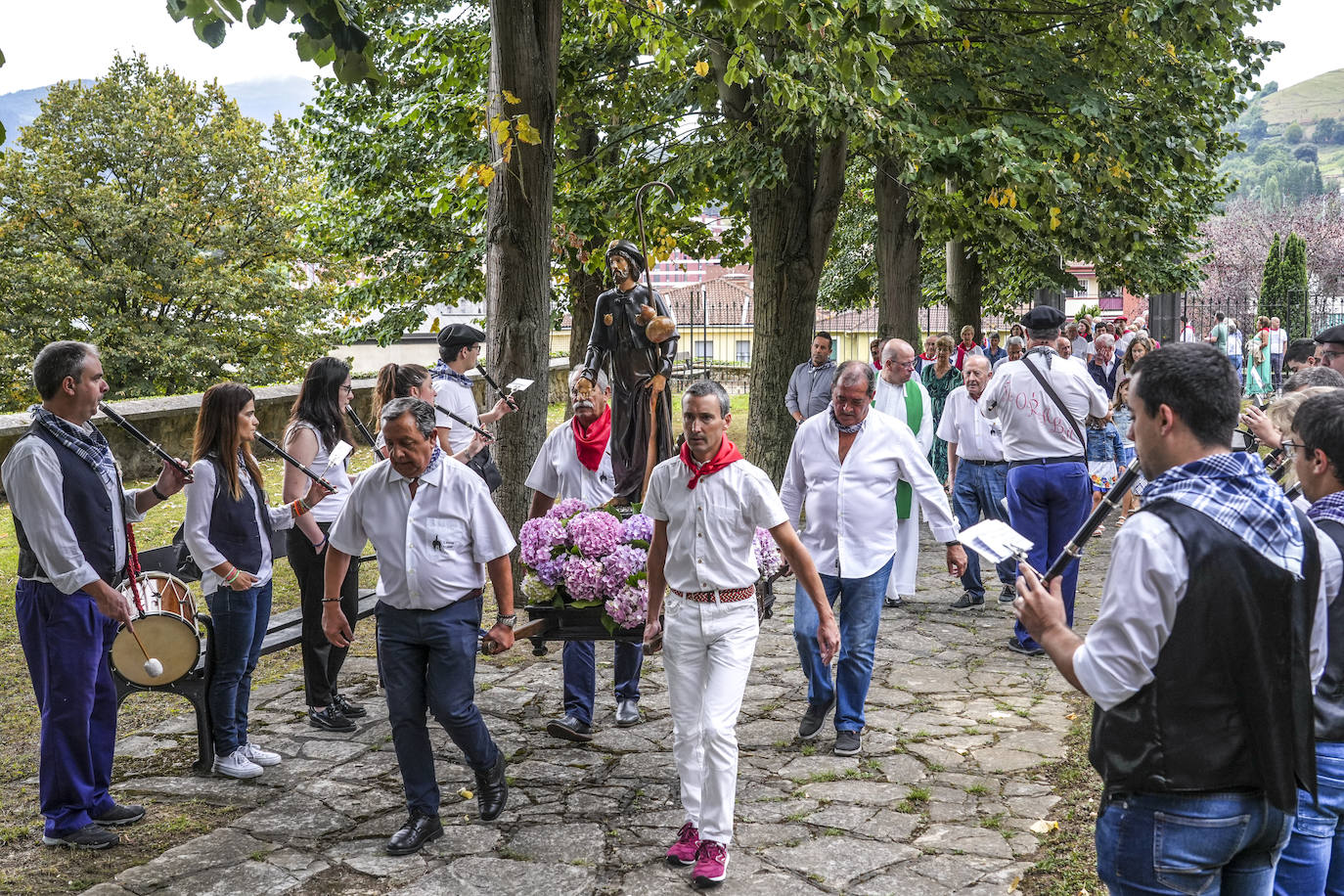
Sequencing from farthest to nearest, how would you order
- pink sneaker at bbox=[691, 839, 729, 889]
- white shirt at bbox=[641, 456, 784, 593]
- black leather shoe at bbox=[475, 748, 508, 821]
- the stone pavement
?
1. black leather shoe at bbox=[475, 748, 508, 821]
2. white shirt at bbox=[641, 456, 784, 593]
3. the stone pavement
4. pink sneaker at bbox=[691, 839, 729, 889]

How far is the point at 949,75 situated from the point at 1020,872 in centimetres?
1097

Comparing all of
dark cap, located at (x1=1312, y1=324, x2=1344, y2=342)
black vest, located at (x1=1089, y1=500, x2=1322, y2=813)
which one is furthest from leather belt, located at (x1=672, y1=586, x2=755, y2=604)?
dark cap, located at (x1=1312, y1=324, x2=1344, y2=342)

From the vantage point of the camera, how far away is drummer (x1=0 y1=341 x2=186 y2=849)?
4.99 meters

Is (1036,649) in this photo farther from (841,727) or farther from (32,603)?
(32,603)

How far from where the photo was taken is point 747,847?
5.14 metres

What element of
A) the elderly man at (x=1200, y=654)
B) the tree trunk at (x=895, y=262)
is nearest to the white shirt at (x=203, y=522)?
the elderly man at (x=1200, y=654)

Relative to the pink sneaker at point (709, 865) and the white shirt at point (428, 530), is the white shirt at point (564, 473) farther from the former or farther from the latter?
the pink sneaker at point (709, 865)

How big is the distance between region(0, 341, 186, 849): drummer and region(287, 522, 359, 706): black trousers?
4.61 ft

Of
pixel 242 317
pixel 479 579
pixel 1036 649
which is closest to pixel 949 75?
pixel 1036 649

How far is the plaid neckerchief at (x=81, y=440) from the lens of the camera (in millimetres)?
5070

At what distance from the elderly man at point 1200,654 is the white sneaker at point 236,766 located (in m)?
4.50

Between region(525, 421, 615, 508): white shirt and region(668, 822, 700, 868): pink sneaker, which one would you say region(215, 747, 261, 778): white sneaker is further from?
region(668, 822, 700, 868): pink sneaker

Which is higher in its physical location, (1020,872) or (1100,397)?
(1100,397)

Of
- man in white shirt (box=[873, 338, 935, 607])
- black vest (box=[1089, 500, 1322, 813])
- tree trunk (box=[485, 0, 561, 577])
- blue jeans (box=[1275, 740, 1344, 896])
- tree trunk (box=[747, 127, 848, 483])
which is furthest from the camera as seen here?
tree trunk (box=[747, 127, 848, 483])
